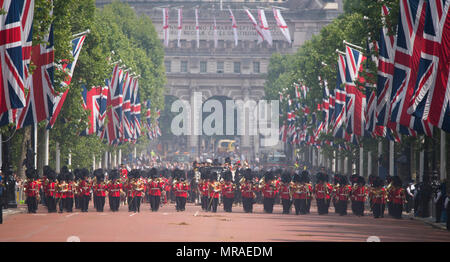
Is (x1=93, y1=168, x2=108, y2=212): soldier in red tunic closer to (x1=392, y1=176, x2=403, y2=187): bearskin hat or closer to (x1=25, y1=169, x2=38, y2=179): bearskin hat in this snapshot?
(x1=25, y1=169, x2=38, y2=179): bearskin hat

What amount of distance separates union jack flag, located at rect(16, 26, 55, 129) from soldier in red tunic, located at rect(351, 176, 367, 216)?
551 inches

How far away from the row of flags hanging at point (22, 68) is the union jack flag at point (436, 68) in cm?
1297

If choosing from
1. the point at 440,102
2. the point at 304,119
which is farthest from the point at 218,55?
the point at 440,102

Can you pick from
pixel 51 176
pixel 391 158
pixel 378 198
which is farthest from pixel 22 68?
pixel 391 158

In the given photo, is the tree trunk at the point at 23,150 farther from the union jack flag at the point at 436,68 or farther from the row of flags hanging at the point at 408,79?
the union jack flag at the point at 436,68

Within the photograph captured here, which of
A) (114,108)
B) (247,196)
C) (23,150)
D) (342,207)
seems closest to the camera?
A: (342,207)

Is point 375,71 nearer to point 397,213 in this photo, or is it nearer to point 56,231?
point 397,213

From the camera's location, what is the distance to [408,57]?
36781mm

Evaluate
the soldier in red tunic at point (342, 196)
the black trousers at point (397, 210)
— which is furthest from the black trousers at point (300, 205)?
the black trousers at point (397, 210)

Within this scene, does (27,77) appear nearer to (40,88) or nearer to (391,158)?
(40,88)

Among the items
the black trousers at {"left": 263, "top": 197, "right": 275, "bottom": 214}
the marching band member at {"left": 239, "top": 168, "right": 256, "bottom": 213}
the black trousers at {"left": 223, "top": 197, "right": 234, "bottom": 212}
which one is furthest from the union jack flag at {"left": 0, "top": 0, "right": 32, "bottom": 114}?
the black trousers at {"left": 263, "top": 197, "right": 275, "bottom": 214}

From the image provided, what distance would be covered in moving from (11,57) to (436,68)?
44.1 feet

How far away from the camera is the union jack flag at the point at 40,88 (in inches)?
1608
